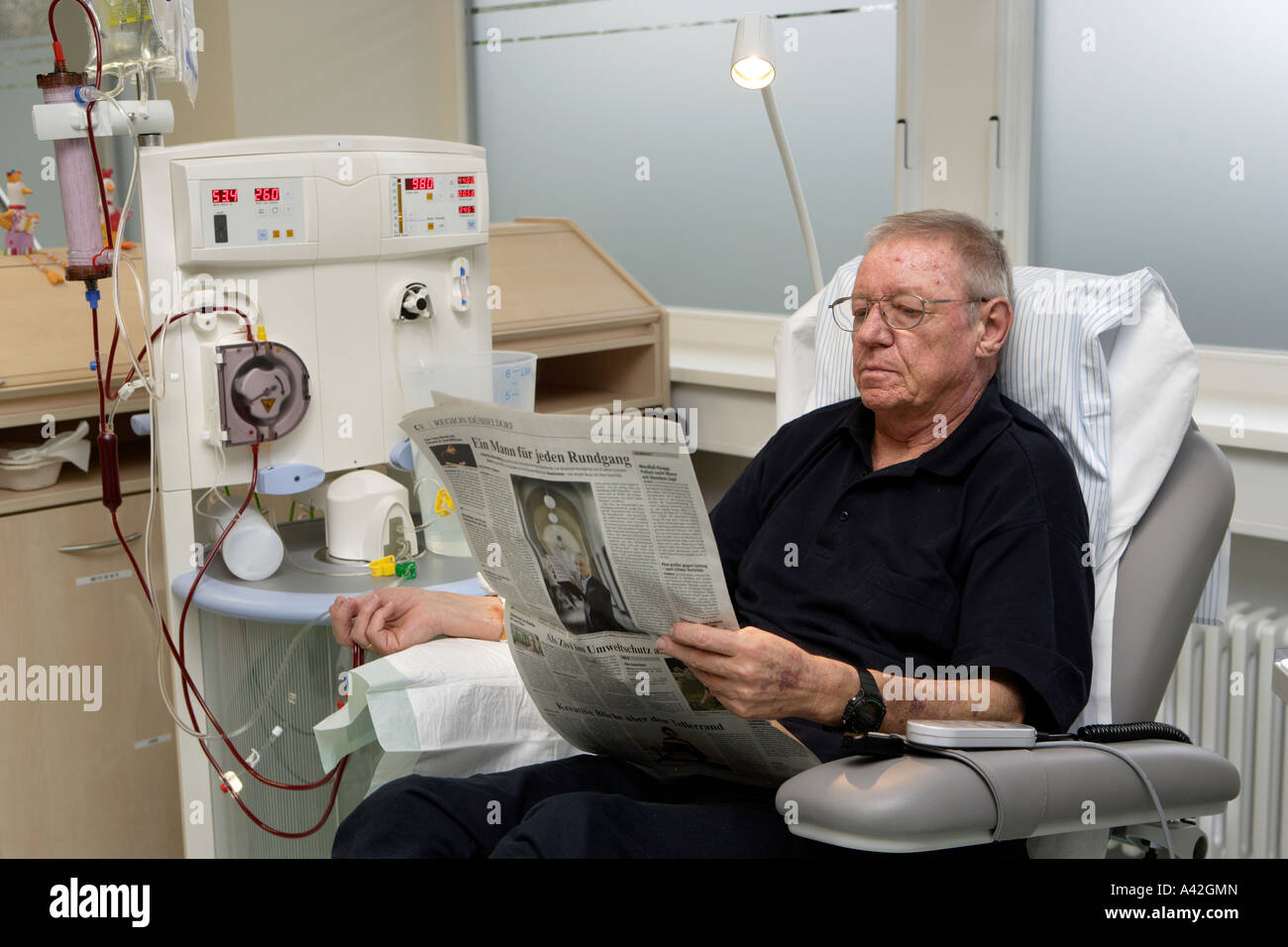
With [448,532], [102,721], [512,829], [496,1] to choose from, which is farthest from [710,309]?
[512,829]

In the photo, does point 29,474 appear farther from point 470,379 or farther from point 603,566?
point 603,566

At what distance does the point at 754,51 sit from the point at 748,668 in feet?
3.51

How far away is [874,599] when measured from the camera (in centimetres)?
143

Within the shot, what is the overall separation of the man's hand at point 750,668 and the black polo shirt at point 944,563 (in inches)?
7.2

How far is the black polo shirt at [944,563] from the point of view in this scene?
132 centimetres

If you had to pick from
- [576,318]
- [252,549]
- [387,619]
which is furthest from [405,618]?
[576,318]

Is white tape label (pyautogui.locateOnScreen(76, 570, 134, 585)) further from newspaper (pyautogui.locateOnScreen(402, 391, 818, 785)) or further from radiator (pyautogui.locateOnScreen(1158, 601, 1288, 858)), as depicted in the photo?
radiator (pyautogui.locateOnScreen(1158, 601, 1288, 858))

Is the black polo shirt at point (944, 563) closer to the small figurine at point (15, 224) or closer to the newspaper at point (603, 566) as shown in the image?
the newspaper at point (603, 566)

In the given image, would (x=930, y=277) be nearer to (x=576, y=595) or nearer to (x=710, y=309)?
(x=576, y=595)

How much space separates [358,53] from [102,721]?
2.25 meters

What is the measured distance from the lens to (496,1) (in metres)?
3.83

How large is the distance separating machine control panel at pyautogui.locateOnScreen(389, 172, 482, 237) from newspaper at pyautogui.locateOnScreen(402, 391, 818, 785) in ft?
2.29

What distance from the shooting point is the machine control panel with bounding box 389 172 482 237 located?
1.92 metres

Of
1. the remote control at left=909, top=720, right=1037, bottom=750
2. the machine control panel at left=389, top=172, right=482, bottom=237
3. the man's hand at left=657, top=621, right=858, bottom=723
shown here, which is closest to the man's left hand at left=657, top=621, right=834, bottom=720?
the man's hand at left=657, top=621, right=858, bottom=723
